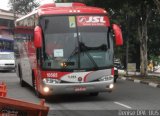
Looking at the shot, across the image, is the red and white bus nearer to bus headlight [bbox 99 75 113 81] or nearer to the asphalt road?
bus headlight [bbox 99 75 113 81]

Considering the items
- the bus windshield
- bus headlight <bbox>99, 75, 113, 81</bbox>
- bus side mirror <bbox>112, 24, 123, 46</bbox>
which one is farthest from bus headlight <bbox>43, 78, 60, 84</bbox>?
bus side mirror <bbox>112, 24, 123, 46</bbox>

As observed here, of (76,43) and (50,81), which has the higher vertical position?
(76,43)

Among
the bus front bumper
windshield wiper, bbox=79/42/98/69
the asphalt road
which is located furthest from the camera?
windshield wiper, bbox=79/42/98/69

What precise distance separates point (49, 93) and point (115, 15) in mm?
36700

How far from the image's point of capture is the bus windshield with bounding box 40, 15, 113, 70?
1717 cm

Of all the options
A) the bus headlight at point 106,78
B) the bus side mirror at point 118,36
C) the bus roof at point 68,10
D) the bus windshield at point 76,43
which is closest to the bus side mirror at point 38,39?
the bus windshield at point 76,43

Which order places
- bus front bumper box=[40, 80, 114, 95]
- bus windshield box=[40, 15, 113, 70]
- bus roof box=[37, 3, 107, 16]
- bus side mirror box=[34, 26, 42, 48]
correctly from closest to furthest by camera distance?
bus side mirror box=[34, 26, 42, 48] < bus front bumper box=[40, 80, 114, 95] < bus windshield box=[40, 15, 113, 70] < bus roof box=[37, 3, 107, 16]

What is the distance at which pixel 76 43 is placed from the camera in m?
17.4

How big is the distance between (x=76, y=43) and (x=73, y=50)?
0.28m

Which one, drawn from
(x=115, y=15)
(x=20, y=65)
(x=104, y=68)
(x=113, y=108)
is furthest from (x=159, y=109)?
(x=115, y=15)

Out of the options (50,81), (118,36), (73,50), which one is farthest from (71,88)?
(118,36)

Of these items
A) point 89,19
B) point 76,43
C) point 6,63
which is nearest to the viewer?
point 76,43

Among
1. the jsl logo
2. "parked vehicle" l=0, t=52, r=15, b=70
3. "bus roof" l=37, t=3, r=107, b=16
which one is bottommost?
"parked vehicle" l=0, t=52, r=15, b=70

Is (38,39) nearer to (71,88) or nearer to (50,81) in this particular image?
(50,81)
